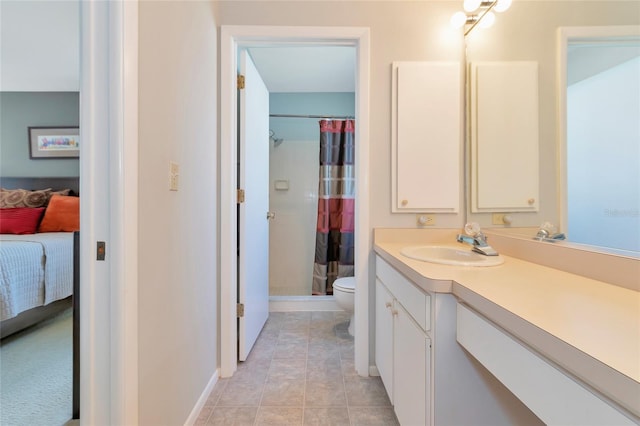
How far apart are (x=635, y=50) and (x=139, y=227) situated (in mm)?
1599

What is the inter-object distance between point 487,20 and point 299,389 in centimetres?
225

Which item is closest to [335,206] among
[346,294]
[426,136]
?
[346,294]

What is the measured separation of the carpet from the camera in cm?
122

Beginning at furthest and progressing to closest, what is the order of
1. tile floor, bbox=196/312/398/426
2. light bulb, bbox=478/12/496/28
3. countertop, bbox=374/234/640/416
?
light bulb, bbox=478/12/496/28, tile floor, bbox=196/312/398/426, countertop, bbox=374/234/640/416

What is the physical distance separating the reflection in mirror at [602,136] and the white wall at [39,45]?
7.54 feet

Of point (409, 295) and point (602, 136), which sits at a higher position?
point (602, 136)

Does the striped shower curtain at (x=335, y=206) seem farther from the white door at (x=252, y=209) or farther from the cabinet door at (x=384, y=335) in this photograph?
the cabinet door at (x=384, y=335)

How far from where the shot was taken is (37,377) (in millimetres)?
1461

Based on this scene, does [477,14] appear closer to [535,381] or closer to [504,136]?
[504,136]

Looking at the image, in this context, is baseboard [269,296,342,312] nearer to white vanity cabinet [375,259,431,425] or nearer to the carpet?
white vanity cabinet [375,259,431,425]

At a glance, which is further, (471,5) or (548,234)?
(471,5)

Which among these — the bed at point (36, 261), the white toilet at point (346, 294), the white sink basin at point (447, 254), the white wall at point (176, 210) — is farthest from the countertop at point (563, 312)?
the bed at point (36, 261)

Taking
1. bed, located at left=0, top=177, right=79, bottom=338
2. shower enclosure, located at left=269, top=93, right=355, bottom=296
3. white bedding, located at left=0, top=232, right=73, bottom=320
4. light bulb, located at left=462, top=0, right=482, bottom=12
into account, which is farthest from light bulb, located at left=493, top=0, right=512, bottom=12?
white bedding, located at left=0, top=232, right=73, bottom=320

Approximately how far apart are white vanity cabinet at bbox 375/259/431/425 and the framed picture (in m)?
3.67
